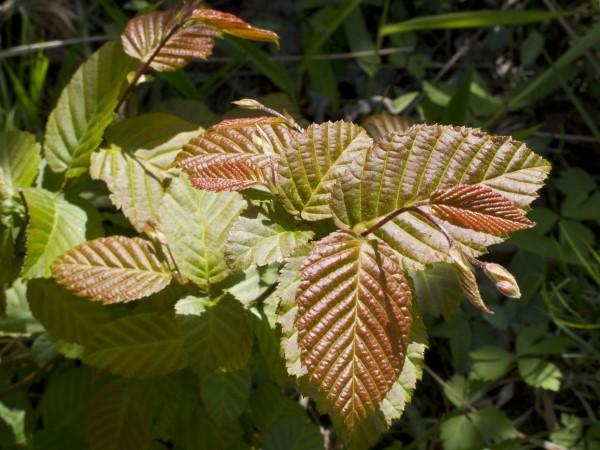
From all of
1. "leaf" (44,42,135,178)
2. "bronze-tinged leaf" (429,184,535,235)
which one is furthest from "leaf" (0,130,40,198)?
"bronze-tinged leaf" (429,184,535,235)

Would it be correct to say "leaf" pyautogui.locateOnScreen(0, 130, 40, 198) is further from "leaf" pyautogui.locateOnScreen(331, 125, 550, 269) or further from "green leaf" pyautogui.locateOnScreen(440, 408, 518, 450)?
"green leaf" pyautogui.locateOnScreen(440, 408, 518, 450)

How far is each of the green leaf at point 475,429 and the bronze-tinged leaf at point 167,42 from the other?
3.66 ft

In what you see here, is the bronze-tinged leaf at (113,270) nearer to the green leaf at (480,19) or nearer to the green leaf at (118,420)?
the green leaf at (118,420)

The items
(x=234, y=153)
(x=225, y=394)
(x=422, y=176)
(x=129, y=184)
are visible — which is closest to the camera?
(x=422, y=176)

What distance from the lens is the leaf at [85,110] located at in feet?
4.87

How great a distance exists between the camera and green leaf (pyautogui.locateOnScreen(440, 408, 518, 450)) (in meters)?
1.80

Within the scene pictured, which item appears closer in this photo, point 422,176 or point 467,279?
point 467,279

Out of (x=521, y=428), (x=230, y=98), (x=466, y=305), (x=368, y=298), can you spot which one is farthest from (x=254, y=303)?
(x=230, y=98)

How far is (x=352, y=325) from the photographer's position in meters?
0.94

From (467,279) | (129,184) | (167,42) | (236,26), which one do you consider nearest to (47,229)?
(129,184)

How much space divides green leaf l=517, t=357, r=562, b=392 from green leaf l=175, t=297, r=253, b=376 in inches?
37.4

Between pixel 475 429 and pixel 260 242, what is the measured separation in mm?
1033

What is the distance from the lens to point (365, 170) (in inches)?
39.6

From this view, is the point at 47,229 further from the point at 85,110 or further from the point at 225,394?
the point at 225,394
